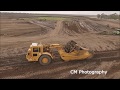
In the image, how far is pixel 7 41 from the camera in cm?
1550

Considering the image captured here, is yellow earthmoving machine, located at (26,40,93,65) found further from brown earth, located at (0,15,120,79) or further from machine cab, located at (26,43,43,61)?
brown earth, located at (0,15,120,79)

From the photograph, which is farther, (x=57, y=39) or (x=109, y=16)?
(x=57, y=39)

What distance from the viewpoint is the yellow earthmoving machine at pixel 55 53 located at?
14.3m

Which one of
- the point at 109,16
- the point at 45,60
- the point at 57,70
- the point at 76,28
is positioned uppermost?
the point at 109,16

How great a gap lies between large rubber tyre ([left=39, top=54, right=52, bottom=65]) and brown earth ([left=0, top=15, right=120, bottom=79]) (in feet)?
0.89

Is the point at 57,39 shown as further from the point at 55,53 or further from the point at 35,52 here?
the point at 35,52

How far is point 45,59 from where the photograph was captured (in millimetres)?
14320

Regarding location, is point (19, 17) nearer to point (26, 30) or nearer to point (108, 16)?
point (26, 30)

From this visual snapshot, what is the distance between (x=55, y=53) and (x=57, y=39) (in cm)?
103

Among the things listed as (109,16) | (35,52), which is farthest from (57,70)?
(109,16)

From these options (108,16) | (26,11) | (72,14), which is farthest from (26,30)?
(108,16)

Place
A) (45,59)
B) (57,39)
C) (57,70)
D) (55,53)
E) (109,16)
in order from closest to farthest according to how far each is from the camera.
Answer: (57,70) < (45,59) < (109,16) < (55,53) < (57,39)

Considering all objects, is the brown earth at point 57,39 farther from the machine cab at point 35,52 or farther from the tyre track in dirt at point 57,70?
the machine cab at point 35,52

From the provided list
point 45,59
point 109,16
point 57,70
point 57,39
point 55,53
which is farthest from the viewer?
point 57,39
